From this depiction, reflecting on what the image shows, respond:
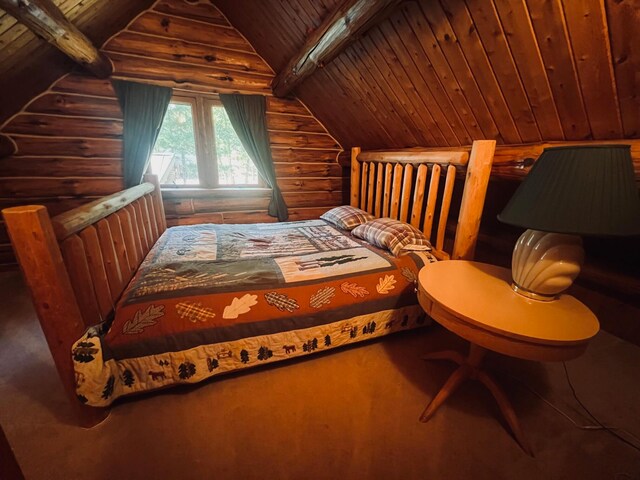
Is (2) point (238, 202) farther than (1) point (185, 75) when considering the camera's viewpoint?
Yes

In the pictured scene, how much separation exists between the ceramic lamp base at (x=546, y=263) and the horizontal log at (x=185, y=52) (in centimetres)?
324

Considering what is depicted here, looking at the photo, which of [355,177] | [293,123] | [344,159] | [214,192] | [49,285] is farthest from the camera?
[344,159]

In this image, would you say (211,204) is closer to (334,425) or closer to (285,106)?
(285,106)

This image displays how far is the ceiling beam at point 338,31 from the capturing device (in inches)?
55.6

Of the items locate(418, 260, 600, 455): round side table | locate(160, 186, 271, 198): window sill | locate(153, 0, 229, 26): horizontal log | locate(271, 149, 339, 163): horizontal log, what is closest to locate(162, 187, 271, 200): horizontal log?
locate(160, 186, 271, 198): window sill

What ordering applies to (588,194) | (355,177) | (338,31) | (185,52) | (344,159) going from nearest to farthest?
(588,194) < (338,31) < (185,52) < (355,177) < (344,159)

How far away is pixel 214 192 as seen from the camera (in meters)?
3.22

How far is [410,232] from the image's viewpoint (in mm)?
1961

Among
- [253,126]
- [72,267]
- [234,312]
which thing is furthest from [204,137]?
[234,312]

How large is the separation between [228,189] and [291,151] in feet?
3.13

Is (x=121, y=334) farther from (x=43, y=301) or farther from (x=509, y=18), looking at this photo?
(x=509, y=18)

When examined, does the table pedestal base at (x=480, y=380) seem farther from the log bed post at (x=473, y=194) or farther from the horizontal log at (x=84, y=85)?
the horizontal log at (x=84, y=85)

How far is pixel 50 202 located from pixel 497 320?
155 inches

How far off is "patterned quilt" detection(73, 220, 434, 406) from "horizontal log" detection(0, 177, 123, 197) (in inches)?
60.7
